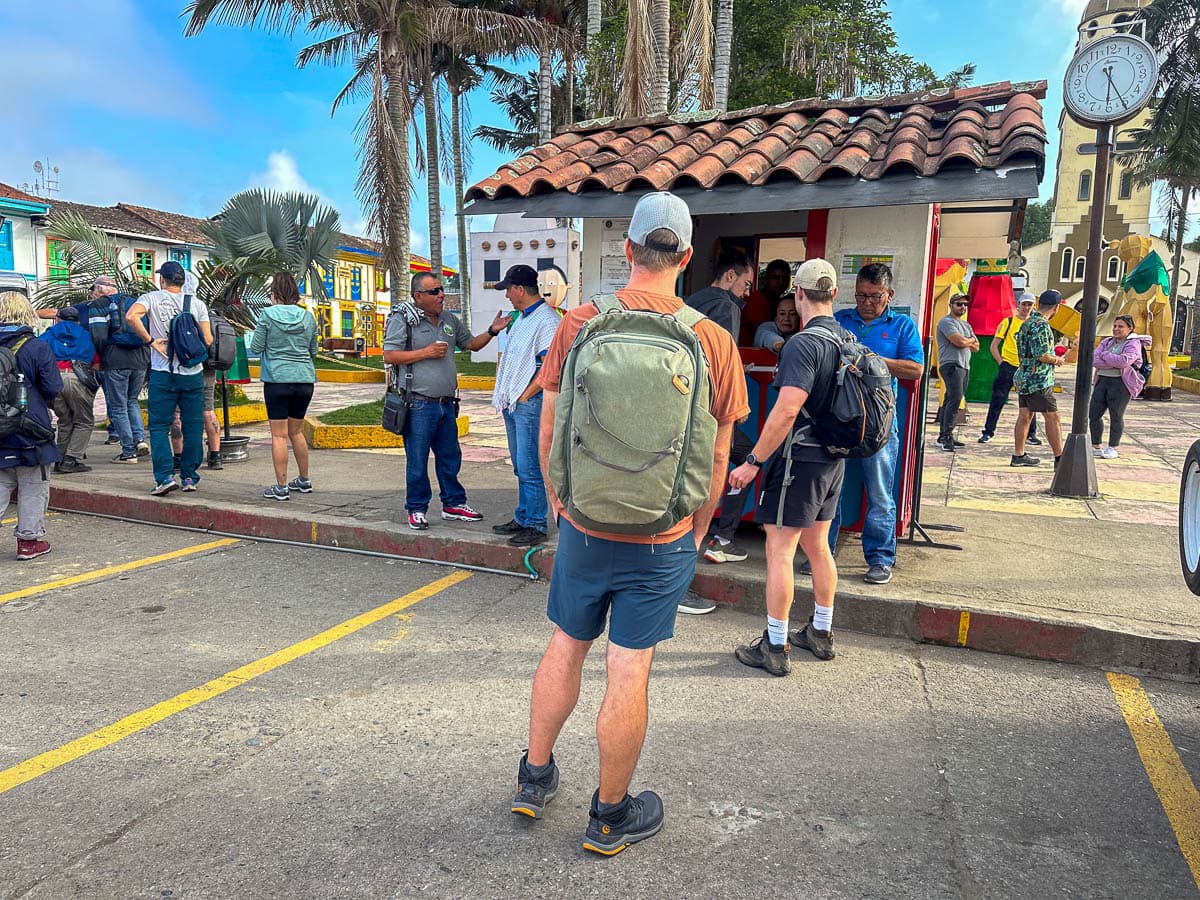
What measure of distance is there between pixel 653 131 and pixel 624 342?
4.87 metres

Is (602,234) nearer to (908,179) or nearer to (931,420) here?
(908,179)

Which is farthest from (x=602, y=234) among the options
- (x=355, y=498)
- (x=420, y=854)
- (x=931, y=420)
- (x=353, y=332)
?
(x=353, y=332)

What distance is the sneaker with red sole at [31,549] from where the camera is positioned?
542 cm

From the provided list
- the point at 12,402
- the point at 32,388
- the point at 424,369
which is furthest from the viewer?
the point at 424,369

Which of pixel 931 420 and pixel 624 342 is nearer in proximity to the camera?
pixel 624 342

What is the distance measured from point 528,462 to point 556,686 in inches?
120

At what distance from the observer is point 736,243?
22.8 feet

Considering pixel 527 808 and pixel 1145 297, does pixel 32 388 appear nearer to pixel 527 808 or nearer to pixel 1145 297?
pixel 527 808

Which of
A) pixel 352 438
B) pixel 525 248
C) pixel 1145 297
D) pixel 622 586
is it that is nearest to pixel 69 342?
pixel 352 438

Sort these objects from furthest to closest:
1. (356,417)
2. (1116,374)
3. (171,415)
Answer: (356,417)
(1116,374)
(171,415)

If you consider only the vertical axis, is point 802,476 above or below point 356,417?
above

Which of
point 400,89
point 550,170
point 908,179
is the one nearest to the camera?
point 908,179

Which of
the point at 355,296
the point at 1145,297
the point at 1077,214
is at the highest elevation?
the point at 1077,214

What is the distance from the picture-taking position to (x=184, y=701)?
3395 millimetres
